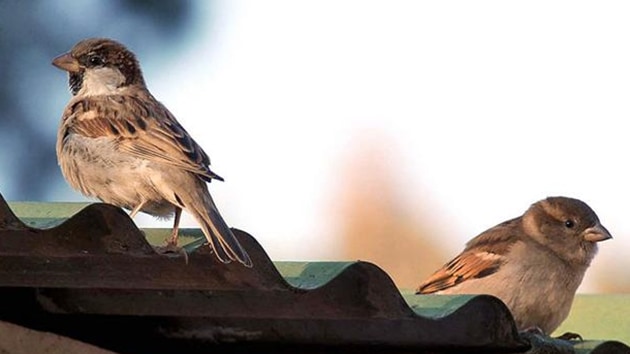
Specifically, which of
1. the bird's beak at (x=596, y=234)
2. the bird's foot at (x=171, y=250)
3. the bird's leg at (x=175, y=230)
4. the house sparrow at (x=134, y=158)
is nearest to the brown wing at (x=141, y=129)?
the house sparrow at (x=134, y=158)

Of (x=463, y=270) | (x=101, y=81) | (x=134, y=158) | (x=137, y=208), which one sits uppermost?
(x=101, y=81)

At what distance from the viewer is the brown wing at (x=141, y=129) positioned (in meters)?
4.92

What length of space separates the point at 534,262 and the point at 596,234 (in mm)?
536

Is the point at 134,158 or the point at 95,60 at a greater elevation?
the point at 95,60

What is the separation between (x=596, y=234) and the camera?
23.8 feet

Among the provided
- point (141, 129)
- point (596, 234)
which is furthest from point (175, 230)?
point (596, 234)

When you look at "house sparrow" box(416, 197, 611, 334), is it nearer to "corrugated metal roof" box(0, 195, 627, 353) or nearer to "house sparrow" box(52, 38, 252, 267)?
"house sparrow" box(52, 38, 252, 267)

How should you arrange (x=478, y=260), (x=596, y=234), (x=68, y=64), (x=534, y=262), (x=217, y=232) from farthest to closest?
(x=596, y=234) → (x=478, y=260) → (x=534, y=262) → (x=68, y=64) → (x=217, y=232)

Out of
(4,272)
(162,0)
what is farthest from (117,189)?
(162,0)

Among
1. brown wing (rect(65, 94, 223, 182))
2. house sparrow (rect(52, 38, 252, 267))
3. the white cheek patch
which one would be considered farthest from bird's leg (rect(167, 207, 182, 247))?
the white cheek patch

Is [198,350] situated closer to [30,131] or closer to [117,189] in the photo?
[117,189]

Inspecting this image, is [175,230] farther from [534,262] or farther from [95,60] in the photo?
[534,262]

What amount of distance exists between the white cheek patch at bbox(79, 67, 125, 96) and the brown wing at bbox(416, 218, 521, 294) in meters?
1.73

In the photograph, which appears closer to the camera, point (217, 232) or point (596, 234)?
point (217, 232)
